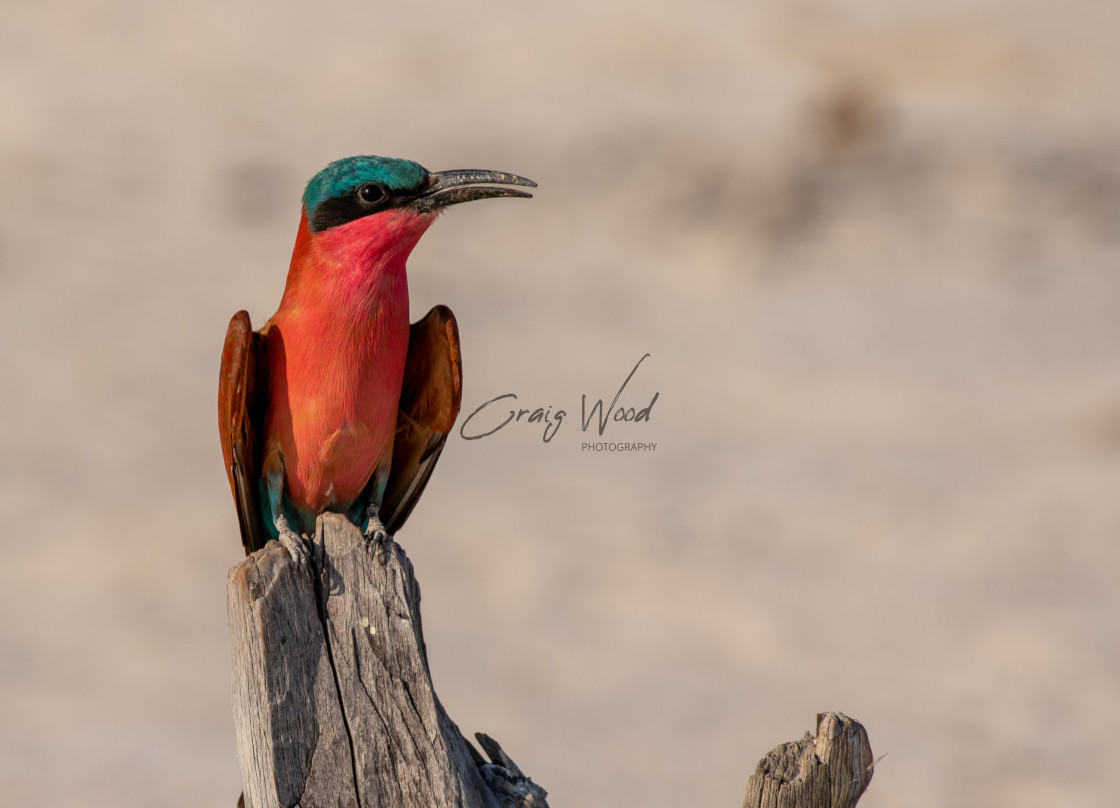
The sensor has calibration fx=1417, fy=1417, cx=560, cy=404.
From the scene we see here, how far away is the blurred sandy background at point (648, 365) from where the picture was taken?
30.9 feet

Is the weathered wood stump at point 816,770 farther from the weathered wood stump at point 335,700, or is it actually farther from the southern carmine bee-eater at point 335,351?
the southern carmine bee-eater at point 335,351

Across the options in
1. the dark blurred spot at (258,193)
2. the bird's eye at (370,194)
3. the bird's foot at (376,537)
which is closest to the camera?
the bird's foot at (376,537)

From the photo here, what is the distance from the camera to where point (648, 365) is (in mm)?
13594

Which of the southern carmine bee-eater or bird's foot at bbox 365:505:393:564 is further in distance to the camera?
the southern carmine bee-eater

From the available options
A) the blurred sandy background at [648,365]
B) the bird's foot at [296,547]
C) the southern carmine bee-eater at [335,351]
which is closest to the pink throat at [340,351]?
the southern carmine bee-eater at [335,351]

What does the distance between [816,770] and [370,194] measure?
288cm

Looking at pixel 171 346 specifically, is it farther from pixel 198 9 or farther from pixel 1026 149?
pixel 1026 149

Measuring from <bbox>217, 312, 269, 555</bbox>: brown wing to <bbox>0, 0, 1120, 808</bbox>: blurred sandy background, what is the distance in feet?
10.6

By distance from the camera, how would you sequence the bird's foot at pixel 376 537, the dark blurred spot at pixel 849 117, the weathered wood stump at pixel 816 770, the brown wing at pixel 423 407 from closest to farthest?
the weathered wood stump at pixel 816 770
the bird's foot at pixel 376 537
the brown wing at pixel 423 407
the dark blurred spot at pixel 849 117

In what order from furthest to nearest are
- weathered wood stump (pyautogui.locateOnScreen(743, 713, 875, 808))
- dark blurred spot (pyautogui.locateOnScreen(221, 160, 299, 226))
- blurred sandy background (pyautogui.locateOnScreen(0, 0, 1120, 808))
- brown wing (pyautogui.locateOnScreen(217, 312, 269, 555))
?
dark blurred spot (pyautogui.locateOnScreen(221, 160, 299, 226)) < blurred sandy background (pyautogui.locateOnScreen(0, 0, 1120, 808)) < brown wing (pyautogui.locateOnScreen(217, 312, 269, 555)) < weathered wood stump (pyautogui.locateOnScreen(743, 713, 875, 808))

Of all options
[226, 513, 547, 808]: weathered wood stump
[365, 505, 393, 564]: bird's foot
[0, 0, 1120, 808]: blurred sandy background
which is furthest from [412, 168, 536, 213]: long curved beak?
[0, 0, 1120, 808]: blurred sandy background

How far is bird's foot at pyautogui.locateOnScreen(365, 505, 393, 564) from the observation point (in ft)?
15.2

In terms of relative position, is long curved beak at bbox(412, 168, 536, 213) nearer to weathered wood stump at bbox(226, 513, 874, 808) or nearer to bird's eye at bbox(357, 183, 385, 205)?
bird's eye at bbox(357, 183, 385, 205)

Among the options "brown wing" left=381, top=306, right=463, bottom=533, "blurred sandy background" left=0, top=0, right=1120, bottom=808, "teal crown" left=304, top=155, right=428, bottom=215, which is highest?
"blurred sandy background" left=0, top=0, right=1120, bottom=808
